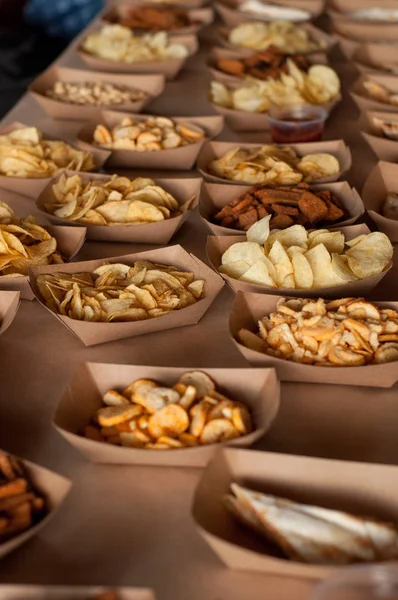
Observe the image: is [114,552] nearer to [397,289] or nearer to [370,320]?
[370,320]

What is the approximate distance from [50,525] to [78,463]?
109 mm

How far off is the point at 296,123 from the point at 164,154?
315mm

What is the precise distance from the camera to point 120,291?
1313mm

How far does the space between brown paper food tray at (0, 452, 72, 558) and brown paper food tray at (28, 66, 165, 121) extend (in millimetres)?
1383

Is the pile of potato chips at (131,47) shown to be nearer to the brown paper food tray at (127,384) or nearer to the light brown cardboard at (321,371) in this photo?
the light brown cardboard at (321,371)

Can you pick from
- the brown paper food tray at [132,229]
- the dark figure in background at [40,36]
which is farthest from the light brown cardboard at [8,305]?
the dark figure in background at [40,36]

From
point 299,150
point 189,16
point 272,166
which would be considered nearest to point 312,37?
point 189,16

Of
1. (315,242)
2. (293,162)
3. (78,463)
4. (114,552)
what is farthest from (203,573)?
(293,162)

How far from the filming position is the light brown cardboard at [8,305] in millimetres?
1236

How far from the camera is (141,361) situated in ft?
4.09

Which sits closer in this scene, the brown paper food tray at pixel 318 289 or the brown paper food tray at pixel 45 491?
the brown paper food tray at pixel 45 491

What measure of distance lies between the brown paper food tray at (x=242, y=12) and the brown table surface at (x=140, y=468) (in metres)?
1.52

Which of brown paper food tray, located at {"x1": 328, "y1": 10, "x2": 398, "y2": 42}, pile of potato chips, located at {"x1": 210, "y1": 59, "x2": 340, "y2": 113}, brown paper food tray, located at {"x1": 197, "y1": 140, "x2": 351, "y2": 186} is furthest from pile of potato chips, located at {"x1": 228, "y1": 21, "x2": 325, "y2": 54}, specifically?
brown paper food tray, located at {"x1": 197, "y1": 140, "x2": 351, "y2": 186}

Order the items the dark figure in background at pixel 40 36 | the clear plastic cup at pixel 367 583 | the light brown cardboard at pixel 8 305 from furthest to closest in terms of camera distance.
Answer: the dark figure in background at pixel 40 36 < the light brown cardboard at pixel 8 305 < the clear plastic cup at pixel 367 583
